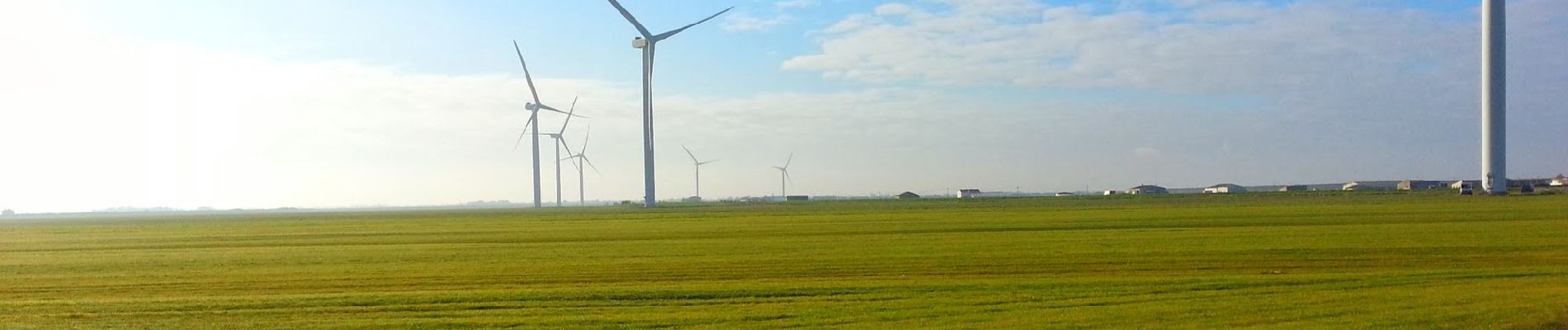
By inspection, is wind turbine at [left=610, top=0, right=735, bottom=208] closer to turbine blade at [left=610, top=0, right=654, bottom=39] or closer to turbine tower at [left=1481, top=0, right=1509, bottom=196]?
turbine blade at [left=610, top=0, right=654, bottom=39]

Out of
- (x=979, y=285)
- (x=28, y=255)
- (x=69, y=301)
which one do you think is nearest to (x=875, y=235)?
(x=979, y=285)

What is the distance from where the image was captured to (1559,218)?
4716 centimetres

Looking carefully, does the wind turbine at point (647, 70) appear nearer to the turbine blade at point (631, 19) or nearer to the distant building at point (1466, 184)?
the turbine blade at point (631, 19)

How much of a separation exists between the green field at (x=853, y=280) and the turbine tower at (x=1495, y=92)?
47295 millimetres

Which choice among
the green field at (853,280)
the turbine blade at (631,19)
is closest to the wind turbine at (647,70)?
the turbine blade at (631,19)

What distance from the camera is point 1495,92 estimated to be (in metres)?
91.3

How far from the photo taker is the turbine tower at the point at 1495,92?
90812mm

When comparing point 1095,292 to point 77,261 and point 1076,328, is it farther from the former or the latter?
point 77,261

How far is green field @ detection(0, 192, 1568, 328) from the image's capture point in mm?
19062

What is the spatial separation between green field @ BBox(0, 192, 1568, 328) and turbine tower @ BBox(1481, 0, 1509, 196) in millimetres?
47295

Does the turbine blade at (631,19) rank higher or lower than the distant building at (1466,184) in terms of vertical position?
higher

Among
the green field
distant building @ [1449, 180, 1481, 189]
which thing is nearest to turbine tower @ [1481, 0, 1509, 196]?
distant building @ [1449, 180, 1481, 189]

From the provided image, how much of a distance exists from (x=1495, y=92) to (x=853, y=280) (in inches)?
3350

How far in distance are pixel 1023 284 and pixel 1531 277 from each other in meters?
10.0
